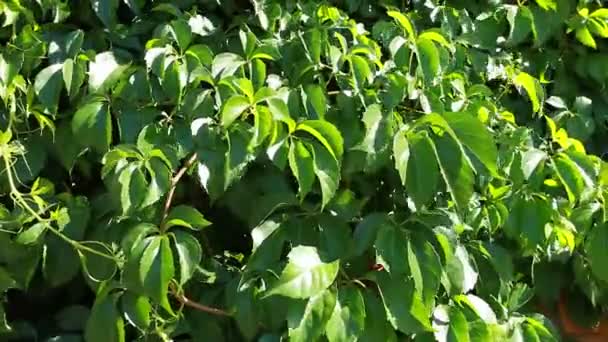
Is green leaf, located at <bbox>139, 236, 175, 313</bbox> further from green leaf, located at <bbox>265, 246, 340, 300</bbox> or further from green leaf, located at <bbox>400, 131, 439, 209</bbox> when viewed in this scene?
green leaf, located at <bbox>400, 131, 439, 209</bbox>

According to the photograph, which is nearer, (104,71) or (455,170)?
(455,170)

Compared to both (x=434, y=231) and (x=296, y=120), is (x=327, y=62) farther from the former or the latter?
(x=434, y=231)

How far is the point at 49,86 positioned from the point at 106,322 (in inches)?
17.4

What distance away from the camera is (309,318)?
1.27 metres

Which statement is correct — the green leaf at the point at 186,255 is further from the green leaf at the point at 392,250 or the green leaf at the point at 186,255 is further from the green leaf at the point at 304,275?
the green leaf at the point at 392,250

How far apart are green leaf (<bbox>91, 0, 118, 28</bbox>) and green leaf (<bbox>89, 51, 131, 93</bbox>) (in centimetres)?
13

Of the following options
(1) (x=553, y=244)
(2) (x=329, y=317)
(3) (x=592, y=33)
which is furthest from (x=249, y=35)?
(3) (x=592, y=33)

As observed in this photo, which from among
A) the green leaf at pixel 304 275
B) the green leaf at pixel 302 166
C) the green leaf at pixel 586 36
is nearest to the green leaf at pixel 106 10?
the green leaf at pixel 302 166

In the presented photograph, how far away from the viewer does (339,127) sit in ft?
5.01

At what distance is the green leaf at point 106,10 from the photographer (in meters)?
1.71

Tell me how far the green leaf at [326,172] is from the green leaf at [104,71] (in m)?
0.41

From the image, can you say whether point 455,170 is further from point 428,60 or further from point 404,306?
point 428,60

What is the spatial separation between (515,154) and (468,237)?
169 mm

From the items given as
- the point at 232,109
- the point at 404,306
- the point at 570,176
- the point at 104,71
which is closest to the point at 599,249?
the point at 570,176
